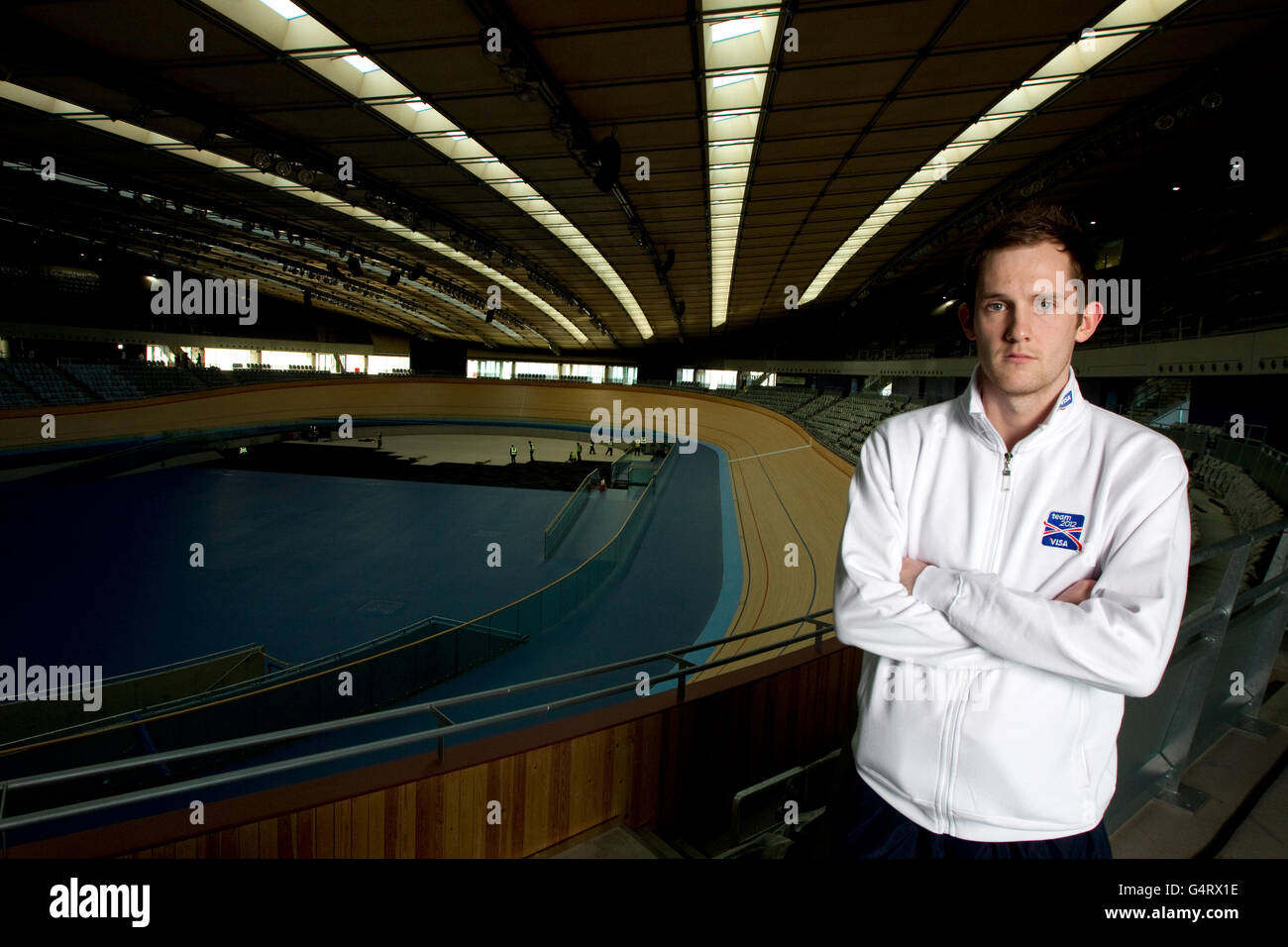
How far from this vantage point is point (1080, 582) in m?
1.30

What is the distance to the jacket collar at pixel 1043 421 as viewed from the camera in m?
1.33

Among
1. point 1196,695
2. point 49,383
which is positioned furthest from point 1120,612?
point 49,383

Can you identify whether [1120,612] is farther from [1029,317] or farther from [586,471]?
[586,471]

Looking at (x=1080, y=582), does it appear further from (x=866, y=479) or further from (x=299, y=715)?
(x=299, y=715)

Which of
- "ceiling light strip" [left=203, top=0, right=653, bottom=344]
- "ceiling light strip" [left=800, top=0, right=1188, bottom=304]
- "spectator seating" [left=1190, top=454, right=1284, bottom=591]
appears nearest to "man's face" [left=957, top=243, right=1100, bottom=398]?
"spectator seating" [left=1190, top=454, right=1284, bottom=591]

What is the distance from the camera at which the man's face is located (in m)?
1.31

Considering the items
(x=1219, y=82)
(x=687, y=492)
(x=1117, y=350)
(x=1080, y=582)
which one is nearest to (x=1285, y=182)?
(x=1117, y=350)

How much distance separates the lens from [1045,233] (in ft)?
4.35

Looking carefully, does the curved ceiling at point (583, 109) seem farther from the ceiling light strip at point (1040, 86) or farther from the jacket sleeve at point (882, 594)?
the jacket sleeve at point (882, 594)

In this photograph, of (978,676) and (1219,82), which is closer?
(978,676)

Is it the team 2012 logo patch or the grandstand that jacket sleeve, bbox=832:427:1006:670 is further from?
the team 2012 logo patch

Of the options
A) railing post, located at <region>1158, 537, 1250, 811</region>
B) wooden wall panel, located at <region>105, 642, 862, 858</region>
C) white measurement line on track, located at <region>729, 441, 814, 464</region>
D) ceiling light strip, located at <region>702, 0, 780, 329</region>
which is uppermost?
ceiling light strip, located at <region>702, 0, 780, 329</region>
